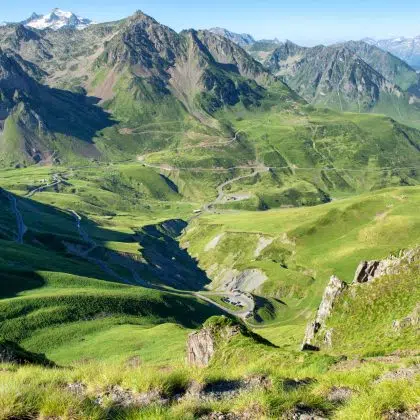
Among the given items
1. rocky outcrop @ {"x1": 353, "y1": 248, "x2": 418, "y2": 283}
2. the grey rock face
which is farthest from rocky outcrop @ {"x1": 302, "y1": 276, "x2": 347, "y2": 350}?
the grey rock face

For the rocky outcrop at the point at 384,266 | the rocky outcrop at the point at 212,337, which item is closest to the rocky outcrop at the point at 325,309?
the rocky outcrop at the point at 384,266

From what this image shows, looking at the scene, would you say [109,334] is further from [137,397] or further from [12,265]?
[137,397]

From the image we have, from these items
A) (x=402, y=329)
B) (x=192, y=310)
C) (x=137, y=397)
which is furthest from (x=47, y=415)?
(x=192, y=310)

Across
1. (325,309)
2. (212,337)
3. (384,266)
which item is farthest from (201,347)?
(384,266)

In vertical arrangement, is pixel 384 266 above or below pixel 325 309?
above

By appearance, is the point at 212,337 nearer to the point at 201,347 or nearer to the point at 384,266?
the point at 201,347

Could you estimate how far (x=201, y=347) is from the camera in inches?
2119

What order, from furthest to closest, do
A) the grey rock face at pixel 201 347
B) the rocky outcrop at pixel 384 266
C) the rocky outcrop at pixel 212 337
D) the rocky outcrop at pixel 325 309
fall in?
the rocky outcrop at pixel 384 266
the rocky outcrop at pixel 325 309
the rocky outcrop at pixel 212 337
the grey rock face at pixel 201 347

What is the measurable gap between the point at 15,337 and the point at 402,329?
87.1 metres

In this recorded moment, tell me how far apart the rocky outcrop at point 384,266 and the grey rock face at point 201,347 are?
96.2ft

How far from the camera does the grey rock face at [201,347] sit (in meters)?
51.9

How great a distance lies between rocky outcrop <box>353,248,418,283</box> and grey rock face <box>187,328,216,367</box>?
2934 cm

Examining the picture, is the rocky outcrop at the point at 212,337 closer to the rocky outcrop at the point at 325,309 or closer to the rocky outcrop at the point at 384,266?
the rocky outcrop at the point at 325,309

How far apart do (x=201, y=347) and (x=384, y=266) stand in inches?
1588
